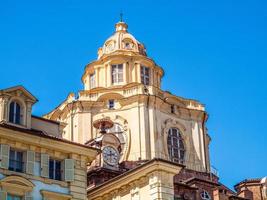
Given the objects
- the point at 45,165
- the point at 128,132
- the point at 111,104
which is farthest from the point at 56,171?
the point at 111,104

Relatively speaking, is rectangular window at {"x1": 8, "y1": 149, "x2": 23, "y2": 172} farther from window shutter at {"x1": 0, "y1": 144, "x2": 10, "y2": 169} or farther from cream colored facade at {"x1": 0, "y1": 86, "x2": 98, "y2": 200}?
window shutter at {"x1": 0, "y1": 144, "x2": 10, "y2": 169}

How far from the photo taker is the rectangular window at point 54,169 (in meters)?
39.1

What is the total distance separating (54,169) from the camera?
39.3 m

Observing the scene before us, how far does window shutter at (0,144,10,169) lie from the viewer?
3703cm

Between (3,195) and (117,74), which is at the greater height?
(117,74)

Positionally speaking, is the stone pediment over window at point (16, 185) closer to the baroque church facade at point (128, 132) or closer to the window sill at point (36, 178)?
the window sill at point (36, 178)

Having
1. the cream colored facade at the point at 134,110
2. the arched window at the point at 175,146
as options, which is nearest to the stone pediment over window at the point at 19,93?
the cream colored facade at the point at 134,110

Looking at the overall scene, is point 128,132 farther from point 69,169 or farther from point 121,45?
point 69,169

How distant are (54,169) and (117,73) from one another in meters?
36.3

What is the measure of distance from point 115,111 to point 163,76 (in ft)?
33.8

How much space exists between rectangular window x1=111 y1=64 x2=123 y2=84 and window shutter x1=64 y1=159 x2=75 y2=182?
35147mm

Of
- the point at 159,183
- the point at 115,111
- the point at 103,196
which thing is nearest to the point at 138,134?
the point at 115,111

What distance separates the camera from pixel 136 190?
44.1 metres

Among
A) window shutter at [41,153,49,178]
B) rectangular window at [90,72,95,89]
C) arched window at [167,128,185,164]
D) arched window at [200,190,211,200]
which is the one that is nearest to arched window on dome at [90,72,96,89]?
rectangular window at [90,72,95,89]
